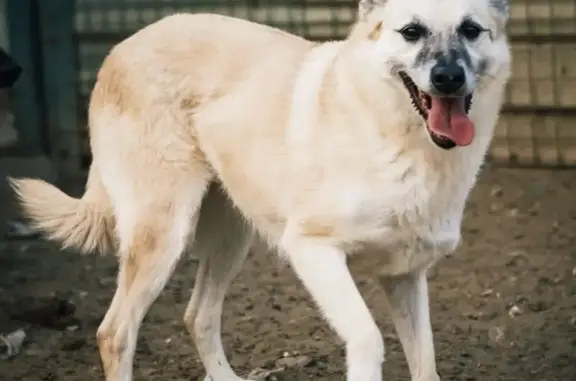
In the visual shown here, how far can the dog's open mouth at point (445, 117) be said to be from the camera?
3.20 metres

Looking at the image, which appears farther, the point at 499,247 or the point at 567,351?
the point at 499,247

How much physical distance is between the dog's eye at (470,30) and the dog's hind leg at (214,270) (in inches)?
49.0

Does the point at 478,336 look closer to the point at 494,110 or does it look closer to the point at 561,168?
the point at 494,110

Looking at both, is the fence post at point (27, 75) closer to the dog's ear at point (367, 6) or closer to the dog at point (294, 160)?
the dog at point (294, 160)

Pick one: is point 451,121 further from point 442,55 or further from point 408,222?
point 408,222

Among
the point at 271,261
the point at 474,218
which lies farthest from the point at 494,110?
the point at 474,218

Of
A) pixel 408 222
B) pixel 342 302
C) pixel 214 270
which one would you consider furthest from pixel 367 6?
pixel 214 270

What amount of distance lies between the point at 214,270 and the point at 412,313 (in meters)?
0.87

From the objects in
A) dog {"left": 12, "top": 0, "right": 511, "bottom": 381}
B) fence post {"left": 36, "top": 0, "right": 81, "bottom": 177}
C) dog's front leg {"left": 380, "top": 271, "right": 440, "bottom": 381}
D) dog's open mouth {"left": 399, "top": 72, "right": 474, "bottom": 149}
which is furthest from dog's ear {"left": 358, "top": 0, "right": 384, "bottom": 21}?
fence post {"left": 36, "top": 0, "right": 81, "bottom": 177}

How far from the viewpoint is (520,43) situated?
8.07m

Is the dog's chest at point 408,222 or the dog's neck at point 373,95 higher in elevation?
the dog's neck at point 373,95

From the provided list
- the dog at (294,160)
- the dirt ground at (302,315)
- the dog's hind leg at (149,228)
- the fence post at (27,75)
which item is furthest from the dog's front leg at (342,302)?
the fence post at (27,75)

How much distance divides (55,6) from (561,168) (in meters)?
3.75

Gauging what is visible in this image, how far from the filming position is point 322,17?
27.0 feet
